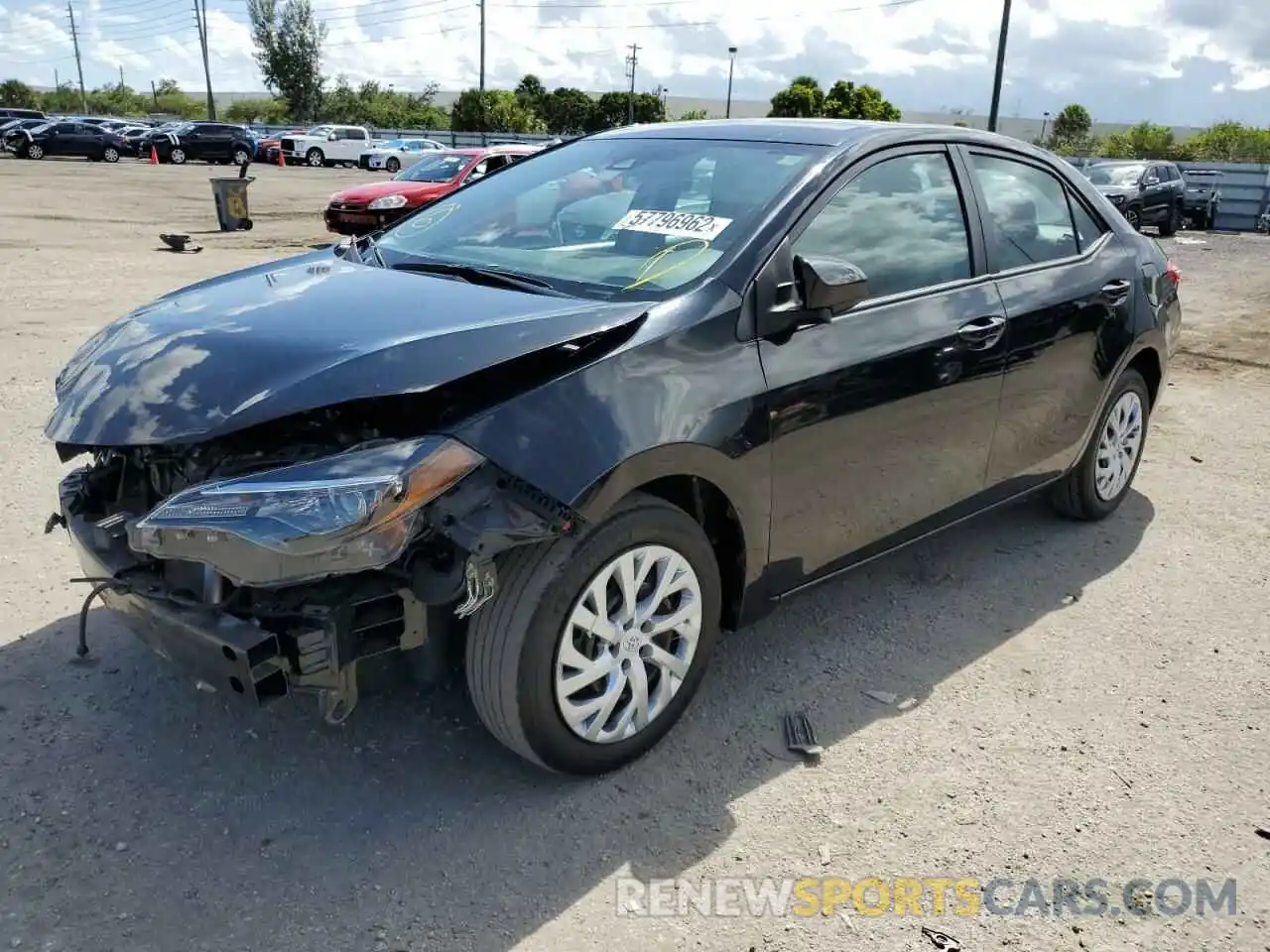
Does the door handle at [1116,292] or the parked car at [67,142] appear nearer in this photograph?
the door handle at [1116,292]

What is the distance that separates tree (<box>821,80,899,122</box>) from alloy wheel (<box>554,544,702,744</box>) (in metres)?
51.2

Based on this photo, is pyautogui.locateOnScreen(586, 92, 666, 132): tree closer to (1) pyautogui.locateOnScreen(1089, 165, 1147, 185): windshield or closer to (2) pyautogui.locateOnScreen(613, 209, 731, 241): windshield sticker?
(1) pyautogui.locateOnScreen(1089, 165, 1147, 185): windshield

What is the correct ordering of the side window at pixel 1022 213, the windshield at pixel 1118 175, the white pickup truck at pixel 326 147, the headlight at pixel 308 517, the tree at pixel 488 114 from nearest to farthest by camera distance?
the headlight at pixel 308 517
the side window at pixel 1022 213
the windshield at pixel 1118 175
the white pickup truck at pixel 326 147
the tree at pixel 488 114

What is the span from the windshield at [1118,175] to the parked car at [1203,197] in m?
2.26

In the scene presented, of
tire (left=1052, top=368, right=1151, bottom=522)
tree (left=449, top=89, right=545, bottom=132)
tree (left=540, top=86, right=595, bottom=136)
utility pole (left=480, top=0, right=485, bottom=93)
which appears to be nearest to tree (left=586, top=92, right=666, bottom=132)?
tree (left=540, top=86, right=595, bottom=136)

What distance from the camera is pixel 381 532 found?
2320mm

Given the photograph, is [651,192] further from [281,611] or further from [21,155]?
[21,155]

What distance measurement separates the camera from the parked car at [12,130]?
122ft

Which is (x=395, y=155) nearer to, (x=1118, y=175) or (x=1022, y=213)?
(x=1118, y=175)

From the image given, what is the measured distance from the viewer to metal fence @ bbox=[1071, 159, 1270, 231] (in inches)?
1017

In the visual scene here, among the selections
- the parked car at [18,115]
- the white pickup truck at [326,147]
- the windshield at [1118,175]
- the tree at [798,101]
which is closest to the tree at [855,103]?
the tree at [798,101]

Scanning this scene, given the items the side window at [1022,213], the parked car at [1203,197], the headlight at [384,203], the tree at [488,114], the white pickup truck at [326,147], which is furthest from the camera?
the tree at [488,114]

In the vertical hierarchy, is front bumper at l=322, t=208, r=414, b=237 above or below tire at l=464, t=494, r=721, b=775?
below

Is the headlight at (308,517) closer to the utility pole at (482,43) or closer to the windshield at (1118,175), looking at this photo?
the windshield at (1118,175)
